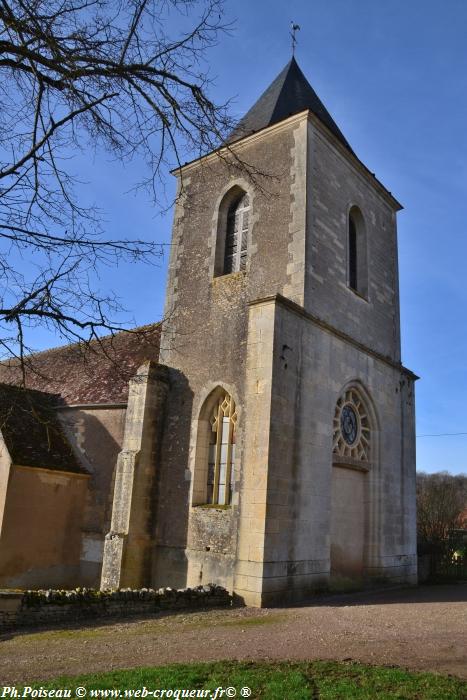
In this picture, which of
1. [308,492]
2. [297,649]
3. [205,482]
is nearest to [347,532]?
[308,492]

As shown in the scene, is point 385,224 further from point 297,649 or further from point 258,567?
point 297,649

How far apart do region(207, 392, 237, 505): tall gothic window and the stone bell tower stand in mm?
34

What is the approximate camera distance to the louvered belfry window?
1327 centimetres

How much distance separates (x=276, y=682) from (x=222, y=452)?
21.6ft

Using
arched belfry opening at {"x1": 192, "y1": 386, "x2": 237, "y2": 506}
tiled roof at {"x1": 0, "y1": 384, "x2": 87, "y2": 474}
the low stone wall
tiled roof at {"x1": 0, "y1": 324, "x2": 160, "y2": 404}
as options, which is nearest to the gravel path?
the low stone wall

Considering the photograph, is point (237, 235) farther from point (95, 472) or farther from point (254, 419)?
point (95, 472)

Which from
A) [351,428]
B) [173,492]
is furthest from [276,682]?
[351,428]

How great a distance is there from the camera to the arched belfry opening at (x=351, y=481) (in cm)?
1224

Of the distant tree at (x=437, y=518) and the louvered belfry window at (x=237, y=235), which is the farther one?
the distant tree at (x=437, y=518)

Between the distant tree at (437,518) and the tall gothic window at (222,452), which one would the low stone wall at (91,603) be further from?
the distant tree at (437,518)

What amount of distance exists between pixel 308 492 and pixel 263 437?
1.55 m

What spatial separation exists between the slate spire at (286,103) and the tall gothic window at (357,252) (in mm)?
1754

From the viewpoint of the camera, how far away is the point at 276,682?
5.16 metres

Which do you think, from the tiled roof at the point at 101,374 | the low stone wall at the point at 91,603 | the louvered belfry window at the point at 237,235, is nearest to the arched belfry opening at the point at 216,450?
the low stone wall at the point at 91,603
